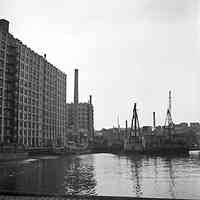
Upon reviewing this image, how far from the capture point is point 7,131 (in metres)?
117

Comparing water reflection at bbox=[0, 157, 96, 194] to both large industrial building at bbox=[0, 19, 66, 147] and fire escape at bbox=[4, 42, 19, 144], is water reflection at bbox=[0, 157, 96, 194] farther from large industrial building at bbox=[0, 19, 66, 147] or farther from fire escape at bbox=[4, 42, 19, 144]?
large industrial building at bbox=[0, 19, 66, 147]

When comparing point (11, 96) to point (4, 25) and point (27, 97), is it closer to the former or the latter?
point (27, 97)

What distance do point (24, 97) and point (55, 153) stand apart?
29510 millimetres

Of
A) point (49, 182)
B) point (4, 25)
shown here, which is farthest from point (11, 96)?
point (49, 182)

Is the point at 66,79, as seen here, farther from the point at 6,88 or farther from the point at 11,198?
the point at 11,198

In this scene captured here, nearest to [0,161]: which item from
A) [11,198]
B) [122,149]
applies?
[11,198]

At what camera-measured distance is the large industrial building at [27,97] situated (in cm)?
11938

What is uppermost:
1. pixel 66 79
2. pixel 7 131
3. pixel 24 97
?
pixel 66 79

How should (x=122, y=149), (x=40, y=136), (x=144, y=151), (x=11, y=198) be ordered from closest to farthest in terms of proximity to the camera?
1. (x=11, y=198)
2. (x=40, y=136)
3. (x=144, y=151)
4. (x=122, y=149)

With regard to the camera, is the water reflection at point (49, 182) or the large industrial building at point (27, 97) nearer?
the water reflection at point (49, 182)

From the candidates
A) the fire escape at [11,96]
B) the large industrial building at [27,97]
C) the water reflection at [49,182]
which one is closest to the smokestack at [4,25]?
the large industrial building at [27,97]

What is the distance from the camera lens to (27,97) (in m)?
135

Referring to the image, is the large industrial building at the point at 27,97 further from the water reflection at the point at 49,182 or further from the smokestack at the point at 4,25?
the water reflection at the point at 49,182

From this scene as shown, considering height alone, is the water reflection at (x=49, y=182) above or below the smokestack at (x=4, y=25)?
below
